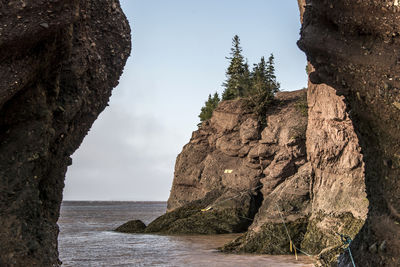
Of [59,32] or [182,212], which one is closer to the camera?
[59,32]

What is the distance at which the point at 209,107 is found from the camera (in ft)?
146

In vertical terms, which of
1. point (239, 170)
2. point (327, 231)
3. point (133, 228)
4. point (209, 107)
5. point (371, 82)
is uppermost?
point (209, 107)

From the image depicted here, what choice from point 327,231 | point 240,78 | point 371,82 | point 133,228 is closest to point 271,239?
point 327,231

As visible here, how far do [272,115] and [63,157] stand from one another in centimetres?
2137

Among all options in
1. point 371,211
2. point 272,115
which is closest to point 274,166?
point 272,115

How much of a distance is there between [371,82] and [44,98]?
4187 millimetres

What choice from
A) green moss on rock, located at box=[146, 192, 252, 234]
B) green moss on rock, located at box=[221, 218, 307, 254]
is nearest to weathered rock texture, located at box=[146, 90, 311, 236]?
green moss on rock, located at box=[146, 192, 252, 234]

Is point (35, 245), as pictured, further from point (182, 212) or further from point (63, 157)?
point (182, 212)

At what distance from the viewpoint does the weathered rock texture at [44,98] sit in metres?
4.33

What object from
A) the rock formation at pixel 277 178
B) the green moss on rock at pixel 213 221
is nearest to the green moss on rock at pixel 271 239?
the rock formation at pixel 277 178

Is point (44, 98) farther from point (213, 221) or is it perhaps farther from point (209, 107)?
point (209, 107)

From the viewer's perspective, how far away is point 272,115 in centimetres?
2591

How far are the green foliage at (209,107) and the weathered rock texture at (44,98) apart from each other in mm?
37553

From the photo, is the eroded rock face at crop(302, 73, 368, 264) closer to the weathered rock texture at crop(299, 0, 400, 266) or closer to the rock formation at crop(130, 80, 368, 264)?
the rock formation at crop(130, 80, 368, 264)
